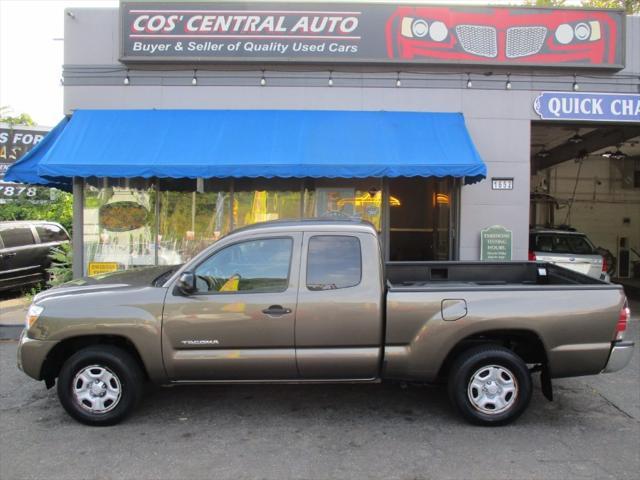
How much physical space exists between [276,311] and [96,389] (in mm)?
1698

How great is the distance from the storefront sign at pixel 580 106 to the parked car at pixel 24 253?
1054 cm

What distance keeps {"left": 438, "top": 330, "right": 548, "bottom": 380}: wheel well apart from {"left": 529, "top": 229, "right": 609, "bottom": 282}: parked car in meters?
5.23

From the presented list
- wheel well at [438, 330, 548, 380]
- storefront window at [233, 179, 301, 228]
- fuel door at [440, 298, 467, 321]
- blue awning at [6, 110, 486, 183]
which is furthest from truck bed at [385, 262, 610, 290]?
storefront window at [233, 179, 301, 228]

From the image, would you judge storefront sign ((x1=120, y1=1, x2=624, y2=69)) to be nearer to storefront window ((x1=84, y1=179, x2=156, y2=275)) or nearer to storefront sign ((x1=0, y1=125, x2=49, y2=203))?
storefront window ((x1=84, y1=179, x2=156, y2=275))

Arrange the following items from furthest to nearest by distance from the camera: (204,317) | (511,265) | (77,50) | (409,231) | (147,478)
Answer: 1. (409,231)
2. (77,50)
3. (511,265)
4. (204,317)
5. (147,478)

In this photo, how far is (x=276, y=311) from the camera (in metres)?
4.45

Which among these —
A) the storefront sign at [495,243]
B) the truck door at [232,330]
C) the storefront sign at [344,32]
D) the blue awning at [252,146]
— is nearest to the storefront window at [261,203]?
the blue awning at [252,146]

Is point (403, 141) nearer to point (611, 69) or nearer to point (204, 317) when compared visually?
point (611, 69)

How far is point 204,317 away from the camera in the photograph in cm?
443

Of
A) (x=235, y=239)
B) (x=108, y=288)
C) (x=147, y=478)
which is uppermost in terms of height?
(x=235, y=239)

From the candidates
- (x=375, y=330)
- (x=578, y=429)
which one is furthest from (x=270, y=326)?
(x=578, y=429)

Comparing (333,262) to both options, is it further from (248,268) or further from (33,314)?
(33,314)

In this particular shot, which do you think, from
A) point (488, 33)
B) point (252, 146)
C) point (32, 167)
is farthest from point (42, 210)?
A: point (488, 33)

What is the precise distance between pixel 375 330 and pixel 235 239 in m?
1.44
